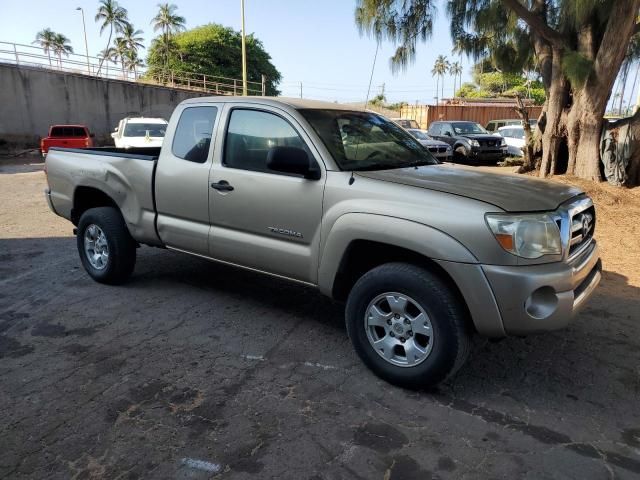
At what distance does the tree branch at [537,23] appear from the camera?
33.1ft

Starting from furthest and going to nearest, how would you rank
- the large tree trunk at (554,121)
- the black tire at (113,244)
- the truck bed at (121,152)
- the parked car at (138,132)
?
the parked car at (138,132), the large tree trunk at (554,121), the black tire at (113,244), the truck bed at (121,152)

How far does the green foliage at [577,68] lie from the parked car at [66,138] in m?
16.2

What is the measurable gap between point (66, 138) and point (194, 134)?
17366mm

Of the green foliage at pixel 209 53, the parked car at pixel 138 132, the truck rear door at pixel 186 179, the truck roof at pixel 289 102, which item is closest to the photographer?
the truck roof at pixel 289 102

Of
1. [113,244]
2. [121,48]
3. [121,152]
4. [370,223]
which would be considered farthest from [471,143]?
[121,48]

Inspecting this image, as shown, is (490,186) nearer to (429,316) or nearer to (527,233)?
(527,233)

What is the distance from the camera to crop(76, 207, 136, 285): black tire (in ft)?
16.4

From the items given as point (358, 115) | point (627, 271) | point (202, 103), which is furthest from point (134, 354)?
point (627, 271)

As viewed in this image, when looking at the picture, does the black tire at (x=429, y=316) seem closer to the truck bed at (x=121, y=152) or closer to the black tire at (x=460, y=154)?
the truck bed at (x=121, y=152)

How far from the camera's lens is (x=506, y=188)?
3.36 m

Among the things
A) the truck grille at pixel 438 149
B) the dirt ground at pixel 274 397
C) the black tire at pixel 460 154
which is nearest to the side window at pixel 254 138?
the dirt ground at pixel 274 397

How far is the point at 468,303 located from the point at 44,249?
A: 5.85m

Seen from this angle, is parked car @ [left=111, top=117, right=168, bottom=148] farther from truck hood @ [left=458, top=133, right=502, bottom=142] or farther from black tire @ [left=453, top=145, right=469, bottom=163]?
truck hood @ [left=458, top=133, right=502, bottom=142]

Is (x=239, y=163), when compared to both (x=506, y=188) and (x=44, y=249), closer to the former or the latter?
(x=506, y=188)
